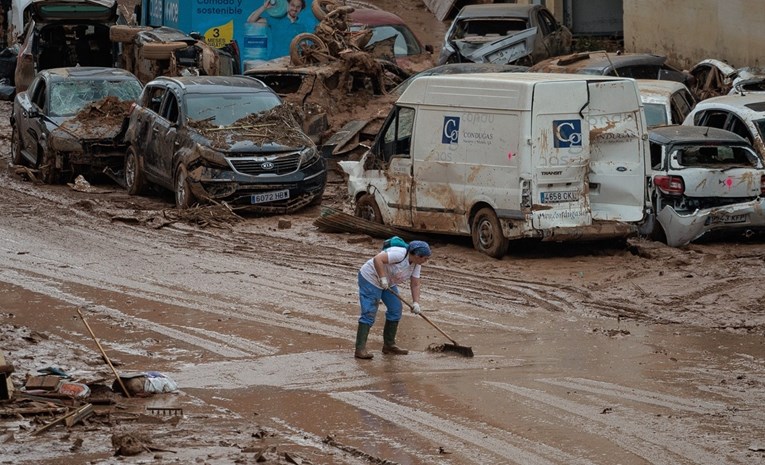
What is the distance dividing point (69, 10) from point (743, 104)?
17.3 meters

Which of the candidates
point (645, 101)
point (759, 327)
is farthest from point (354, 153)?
point (759, 327)

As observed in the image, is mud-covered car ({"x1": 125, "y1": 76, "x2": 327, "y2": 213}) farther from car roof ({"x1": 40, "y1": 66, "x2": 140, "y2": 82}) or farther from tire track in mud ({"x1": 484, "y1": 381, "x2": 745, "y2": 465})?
tire track in mud ({"x1": 484, "y1": 381, "x2": 745, "y2": 465})

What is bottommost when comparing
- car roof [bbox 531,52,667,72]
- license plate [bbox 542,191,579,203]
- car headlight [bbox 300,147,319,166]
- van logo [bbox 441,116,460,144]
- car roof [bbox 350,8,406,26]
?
car headlight [bbox 300,147,319,166]

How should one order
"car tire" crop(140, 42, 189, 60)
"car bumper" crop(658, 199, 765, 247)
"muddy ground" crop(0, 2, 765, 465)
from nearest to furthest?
"muddy ground" crop(0, 2, 765, 465)
"car bumper" crop(658, 199, 765, 247)
"car tire" crop(140, 42, 189, 60)

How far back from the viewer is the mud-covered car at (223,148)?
62.3 feet

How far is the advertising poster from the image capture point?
3108 centimetres

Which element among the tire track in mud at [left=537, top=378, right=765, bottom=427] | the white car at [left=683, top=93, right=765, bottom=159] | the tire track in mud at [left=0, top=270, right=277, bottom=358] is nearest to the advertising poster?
the white car at [left=683, top=93, right=765, bottom=159]

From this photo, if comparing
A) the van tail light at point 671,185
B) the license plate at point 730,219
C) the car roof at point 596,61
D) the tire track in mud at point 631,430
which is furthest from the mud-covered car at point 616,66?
the tire track in mud at point 631,430

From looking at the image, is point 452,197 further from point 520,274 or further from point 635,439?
point 635,439

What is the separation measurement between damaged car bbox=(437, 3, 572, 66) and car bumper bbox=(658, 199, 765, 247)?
1074 cm

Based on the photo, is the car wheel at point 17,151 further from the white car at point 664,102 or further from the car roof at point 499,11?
the white car at point 664,102

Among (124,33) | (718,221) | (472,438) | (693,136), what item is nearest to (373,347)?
(472,438)

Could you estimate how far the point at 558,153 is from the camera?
15555 mm

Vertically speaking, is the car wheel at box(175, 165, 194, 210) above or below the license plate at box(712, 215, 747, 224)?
below
